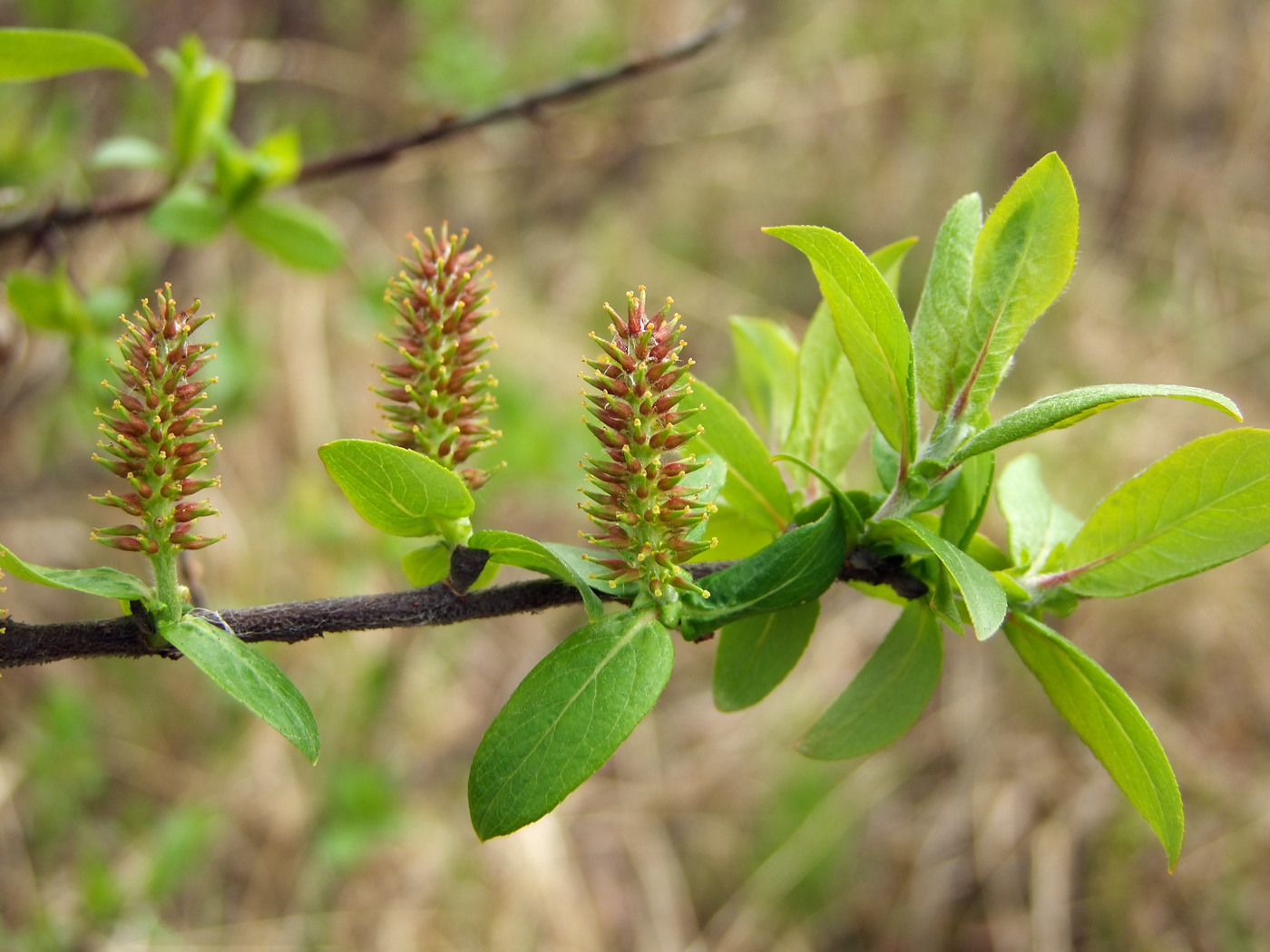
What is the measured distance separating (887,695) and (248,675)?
0.64 meters

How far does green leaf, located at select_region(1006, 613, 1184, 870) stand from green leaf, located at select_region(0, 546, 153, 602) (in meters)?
0.80

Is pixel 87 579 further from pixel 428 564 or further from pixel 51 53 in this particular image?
pixel 51 53

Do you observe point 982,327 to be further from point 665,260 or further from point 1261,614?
point 665,260

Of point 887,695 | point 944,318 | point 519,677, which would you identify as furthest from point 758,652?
point 519,677

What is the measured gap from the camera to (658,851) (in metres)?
3.80

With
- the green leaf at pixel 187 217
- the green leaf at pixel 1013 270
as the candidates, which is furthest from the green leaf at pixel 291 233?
the green leaf at pixel 1013 270

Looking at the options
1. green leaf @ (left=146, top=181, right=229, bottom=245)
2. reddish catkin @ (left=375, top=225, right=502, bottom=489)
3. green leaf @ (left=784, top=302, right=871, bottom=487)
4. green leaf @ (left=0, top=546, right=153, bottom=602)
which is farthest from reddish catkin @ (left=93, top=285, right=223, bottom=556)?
green leaf @ (left=146, top=181, right=229, bottom=245)

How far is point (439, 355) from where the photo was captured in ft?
2.79

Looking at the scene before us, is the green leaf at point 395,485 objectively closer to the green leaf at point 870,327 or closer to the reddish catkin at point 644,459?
the reddish catkin at point 644,459

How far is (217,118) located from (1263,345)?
535 centimetres

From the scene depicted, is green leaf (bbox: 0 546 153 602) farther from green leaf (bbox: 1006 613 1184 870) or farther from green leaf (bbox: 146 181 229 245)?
green leaf (bbox: 146 181 229 245)

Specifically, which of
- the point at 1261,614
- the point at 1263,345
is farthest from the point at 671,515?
the point at 1263,345

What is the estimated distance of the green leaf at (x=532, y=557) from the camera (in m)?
0.79

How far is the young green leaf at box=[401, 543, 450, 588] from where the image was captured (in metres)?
0.90
